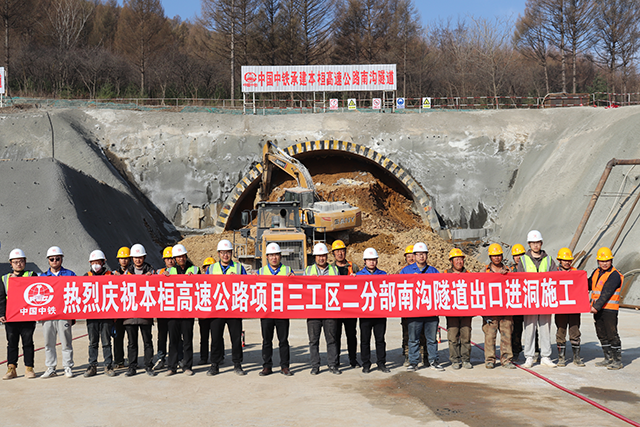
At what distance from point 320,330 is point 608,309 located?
512cm

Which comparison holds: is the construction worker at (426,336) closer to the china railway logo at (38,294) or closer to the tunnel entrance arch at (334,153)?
the china railway logo at (38,294)

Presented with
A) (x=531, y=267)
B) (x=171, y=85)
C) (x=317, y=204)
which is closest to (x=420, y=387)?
(x=531, y=267)

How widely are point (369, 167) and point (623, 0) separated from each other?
1522 inches

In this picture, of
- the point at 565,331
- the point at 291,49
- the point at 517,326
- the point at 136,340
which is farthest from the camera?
the point at 291,49

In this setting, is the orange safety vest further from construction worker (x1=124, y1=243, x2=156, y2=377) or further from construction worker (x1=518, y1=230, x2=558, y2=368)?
construction worker (x1=124, y1=243, x2=156, y2=377)

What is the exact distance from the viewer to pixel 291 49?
58.9 meters

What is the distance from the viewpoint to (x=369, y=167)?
33.4m

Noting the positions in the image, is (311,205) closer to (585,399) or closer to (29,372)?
(29,372)

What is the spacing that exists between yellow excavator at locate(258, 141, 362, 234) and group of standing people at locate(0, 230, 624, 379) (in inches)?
506

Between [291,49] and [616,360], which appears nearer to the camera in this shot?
[616,360]

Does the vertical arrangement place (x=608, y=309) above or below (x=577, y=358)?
above

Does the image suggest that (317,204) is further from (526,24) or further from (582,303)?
(526,24)

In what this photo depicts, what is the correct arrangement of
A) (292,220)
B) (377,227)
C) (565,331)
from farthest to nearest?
1. (377,227)
2. (292,220)
3. (565,331)

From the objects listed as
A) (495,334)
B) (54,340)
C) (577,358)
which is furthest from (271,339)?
(577,358)
